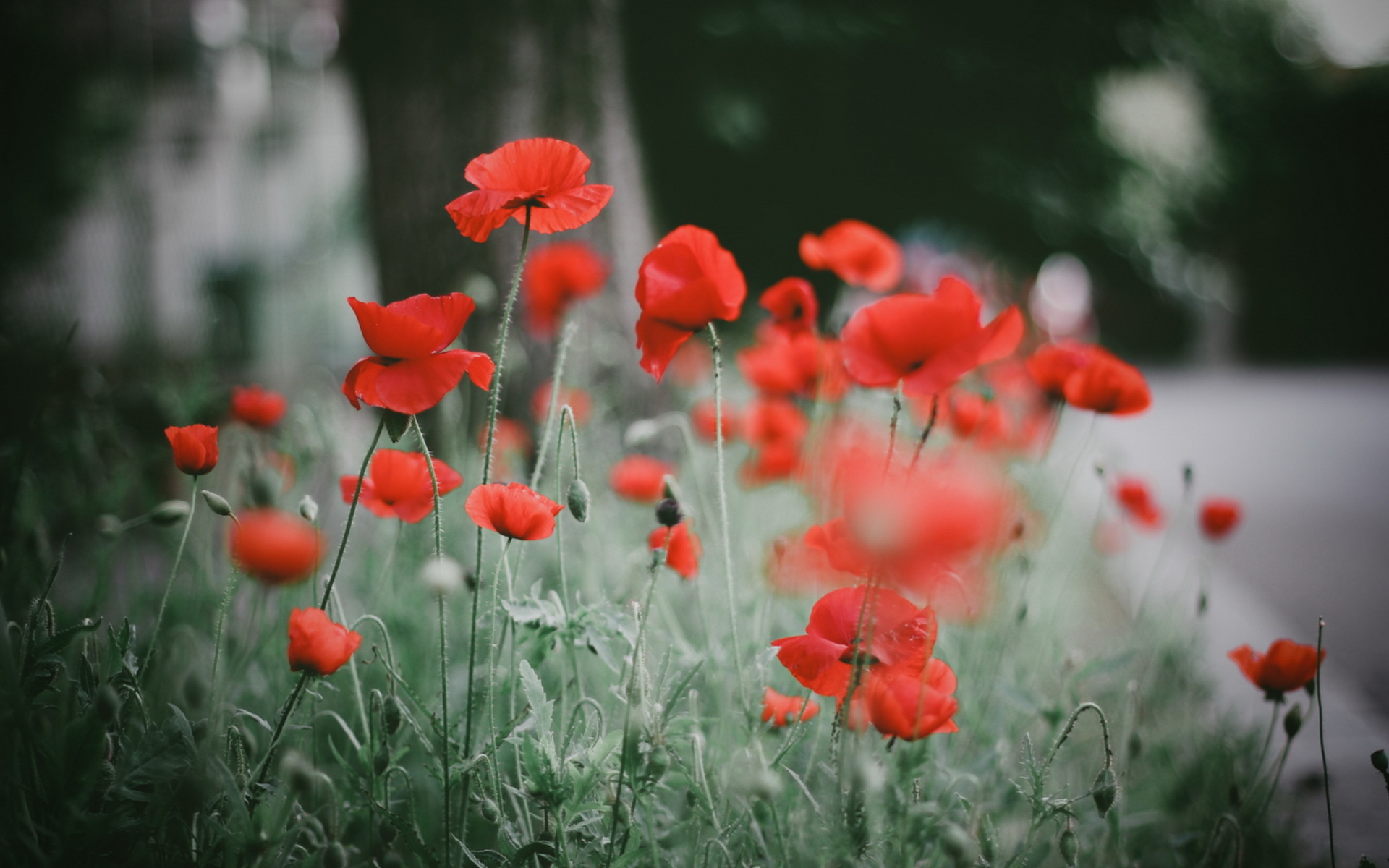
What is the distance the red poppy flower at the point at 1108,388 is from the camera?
40.0 inches

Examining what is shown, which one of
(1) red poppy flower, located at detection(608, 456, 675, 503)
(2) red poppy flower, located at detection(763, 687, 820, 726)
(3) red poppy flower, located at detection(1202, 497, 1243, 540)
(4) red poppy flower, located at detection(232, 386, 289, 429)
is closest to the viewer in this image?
(2) red poppy flower, located at detection(763, 687, 820, 726)

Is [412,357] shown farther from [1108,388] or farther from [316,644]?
[1108,388]

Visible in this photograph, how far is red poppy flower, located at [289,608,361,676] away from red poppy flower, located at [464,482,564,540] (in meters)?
0.16

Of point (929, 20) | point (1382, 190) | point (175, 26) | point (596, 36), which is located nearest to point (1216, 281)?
point (1382, 190)

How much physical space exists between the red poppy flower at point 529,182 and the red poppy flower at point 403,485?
279mm

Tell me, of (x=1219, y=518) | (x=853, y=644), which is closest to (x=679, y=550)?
(x=853, y=644)

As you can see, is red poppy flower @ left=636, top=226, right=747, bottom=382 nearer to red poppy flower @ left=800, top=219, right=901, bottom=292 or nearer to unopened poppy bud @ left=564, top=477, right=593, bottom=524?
unopened poppy bud @ left=564, top=477, right=593, bottom=524

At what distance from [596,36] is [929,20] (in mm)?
3411

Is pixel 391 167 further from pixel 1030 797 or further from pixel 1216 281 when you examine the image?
pixel 1216 281

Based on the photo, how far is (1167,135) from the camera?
20.8ft

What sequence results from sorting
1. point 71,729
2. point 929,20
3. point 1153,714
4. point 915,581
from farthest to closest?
point 929,20
point 1153,714
point 71,729
point 915,581

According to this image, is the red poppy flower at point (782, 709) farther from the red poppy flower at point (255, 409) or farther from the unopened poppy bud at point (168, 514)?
the red poppy flower at point (255, 409)

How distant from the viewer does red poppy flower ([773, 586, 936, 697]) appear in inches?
29.4

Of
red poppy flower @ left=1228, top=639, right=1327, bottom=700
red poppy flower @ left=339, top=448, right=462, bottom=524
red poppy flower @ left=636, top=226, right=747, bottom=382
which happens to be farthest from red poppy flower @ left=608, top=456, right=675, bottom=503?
red poppy flower @ left=1228, top=639, right=1327, bottom=700
